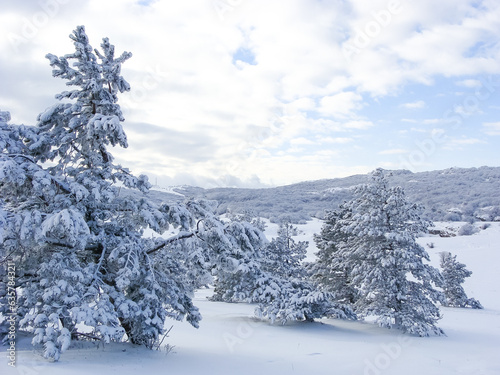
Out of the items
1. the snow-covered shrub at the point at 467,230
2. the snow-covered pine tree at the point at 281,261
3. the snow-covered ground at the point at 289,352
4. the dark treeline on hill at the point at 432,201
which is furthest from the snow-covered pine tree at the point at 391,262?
the snow-covered shrub at the point at 467,230

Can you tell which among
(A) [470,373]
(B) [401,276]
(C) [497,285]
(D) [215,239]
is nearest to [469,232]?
(C) [497,285]

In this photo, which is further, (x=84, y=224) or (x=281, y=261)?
(x=281, y=261)

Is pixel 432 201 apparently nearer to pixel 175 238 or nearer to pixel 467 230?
pixel 467 230

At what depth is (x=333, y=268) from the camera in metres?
18.9

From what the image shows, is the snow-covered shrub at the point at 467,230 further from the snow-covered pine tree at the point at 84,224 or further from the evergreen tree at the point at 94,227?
the snow-covered pine tree at the point at 84,224

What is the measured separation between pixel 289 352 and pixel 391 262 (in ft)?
23.7

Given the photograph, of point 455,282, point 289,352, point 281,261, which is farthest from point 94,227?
point 455,282

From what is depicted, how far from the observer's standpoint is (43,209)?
25.0 ft

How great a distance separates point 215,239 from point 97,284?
2.60m

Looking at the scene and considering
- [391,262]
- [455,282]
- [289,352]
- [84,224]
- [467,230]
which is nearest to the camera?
[84,224]

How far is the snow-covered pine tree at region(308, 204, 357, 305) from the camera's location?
753 inches

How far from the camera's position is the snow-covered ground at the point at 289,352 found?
6.86 metres

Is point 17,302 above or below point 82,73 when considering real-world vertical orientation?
below

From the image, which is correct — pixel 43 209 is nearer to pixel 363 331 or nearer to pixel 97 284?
pixel 97 284
